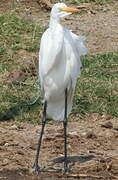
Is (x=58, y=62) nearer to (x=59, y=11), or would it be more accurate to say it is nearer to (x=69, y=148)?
(x=59, y=11)

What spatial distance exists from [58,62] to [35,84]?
255cm

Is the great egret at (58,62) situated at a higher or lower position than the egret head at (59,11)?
lower

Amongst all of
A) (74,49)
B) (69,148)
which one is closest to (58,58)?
(74,49)

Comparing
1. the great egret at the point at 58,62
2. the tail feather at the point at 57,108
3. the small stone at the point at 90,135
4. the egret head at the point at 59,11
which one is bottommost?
the small stone at the point at 90,135

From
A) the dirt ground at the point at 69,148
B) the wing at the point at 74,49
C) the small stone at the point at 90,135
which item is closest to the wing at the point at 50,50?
the wing at the point at 74,49

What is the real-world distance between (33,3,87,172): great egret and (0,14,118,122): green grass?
1.35 m

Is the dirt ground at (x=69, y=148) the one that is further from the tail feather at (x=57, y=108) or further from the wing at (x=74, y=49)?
the wing at (x=74, y=49)

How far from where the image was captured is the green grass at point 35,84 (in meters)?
8.34

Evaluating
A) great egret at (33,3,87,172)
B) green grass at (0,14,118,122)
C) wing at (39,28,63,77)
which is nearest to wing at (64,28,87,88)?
great egret at (33,3,87,172)

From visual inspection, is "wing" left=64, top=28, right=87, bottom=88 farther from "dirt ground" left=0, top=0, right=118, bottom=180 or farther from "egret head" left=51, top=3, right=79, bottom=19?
"dirt ground" left=0, top=0, right=118, bottom=180

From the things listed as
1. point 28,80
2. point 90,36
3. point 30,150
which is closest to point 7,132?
point 30,150

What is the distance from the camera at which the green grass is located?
8336 mm

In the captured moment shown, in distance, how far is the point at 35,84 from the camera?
9094 mm

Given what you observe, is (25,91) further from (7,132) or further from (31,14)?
(31,14)
